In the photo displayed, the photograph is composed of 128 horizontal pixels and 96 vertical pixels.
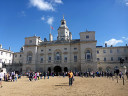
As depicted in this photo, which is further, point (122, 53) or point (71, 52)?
point (122, 53)

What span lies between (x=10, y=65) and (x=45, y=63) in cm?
1828

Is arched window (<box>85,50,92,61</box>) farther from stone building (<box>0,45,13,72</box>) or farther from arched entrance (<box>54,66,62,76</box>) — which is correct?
stone building (<box>0,45,13,72</box>)

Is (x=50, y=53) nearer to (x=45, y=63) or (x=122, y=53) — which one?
(x=45, y=63)

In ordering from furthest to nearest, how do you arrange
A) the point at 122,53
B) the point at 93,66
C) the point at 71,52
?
the point at 122,53, the point at 71,52, the point at 93,66

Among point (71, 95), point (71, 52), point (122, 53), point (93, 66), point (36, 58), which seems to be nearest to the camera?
point (71, 95)

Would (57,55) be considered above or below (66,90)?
above

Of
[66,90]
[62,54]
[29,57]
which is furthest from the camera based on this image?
[29,57]

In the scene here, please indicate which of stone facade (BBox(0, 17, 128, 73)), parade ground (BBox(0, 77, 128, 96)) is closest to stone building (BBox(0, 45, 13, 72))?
stone facade (BBox(0, 17, 128, 73))

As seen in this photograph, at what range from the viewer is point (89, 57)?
4031 centimetres

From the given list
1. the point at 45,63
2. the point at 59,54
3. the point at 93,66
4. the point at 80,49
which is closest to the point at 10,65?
the point at 45,63

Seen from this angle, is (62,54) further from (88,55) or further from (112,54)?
(112,54)

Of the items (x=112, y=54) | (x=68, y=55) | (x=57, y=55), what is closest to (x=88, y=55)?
(x=68, y=55)

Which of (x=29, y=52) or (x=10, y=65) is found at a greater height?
(x=29, y=52)

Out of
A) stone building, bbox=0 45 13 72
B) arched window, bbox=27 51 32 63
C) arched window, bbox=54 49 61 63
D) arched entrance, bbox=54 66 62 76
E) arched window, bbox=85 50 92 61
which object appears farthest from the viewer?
stone building, bbox=0 45 13 72
